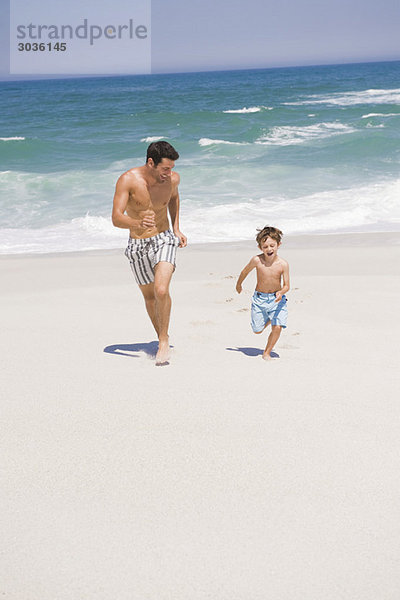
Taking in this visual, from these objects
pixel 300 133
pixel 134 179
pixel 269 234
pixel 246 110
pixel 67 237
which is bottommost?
pixel 67 237

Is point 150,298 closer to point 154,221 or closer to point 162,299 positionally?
point 162,299

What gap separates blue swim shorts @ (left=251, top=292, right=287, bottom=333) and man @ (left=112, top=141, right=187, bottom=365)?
0.62 meters

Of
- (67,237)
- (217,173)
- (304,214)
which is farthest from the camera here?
(217,173)

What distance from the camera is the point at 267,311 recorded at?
475 centimetres

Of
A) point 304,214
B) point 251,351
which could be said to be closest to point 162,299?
point 251,351

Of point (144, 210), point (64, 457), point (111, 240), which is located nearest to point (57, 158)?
point (111, 240)

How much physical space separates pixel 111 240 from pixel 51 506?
823 cm

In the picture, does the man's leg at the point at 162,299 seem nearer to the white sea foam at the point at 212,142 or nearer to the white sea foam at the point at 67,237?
the white sea foam at the point at 67,237

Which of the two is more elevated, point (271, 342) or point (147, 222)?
point (147, 222)

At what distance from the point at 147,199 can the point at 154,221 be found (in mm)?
156

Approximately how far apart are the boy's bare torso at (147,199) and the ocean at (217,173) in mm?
5748

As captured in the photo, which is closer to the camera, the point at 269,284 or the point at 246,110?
the point at 269,284

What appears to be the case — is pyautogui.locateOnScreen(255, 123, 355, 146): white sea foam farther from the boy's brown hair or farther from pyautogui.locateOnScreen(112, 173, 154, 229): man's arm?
pyautogui.locateOnScreen(112, 173, 154, 229): man's arm

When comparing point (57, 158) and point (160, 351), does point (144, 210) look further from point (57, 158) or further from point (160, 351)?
point (57, 158)
